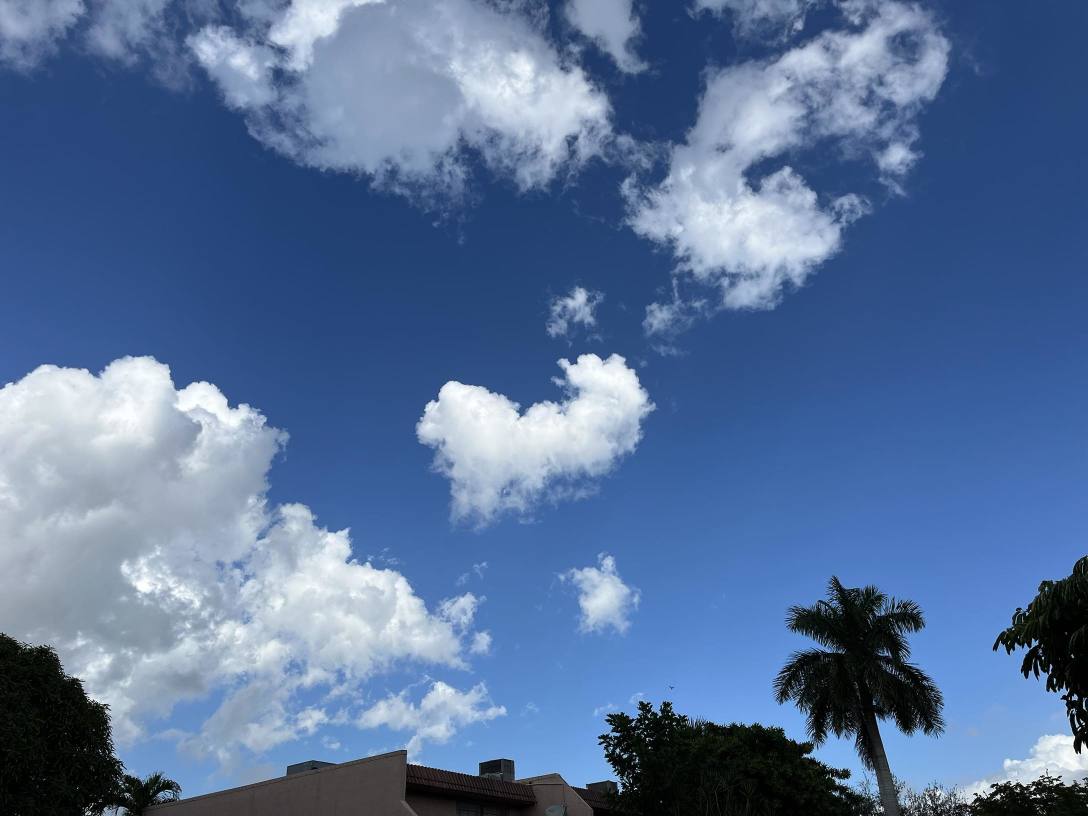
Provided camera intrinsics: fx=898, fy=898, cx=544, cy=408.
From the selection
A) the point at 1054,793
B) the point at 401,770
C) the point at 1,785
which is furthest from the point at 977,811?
the point at 1,785

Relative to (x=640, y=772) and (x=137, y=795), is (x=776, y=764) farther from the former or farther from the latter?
(x=137, y=795)

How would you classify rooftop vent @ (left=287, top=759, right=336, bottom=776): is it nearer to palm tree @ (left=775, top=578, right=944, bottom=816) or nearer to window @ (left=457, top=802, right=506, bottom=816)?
window @ (left=457, top=802, right=506, bottom=816)

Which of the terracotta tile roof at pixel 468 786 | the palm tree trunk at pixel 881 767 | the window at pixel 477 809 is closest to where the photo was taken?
the terracotta tile roof at pixel 468 786

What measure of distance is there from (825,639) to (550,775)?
16212 millimetres

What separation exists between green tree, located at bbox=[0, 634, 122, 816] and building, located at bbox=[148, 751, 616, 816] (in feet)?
16.2

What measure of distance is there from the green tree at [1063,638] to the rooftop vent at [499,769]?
28.1 m

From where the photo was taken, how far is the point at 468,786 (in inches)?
1384

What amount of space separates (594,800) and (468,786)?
7.21 meters

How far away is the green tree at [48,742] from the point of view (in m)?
30.4

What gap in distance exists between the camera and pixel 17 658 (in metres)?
32.7

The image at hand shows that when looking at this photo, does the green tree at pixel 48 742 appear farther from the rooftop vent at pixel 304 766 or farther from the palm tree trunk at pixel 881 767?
the palm tree trunk at pixel 881 767

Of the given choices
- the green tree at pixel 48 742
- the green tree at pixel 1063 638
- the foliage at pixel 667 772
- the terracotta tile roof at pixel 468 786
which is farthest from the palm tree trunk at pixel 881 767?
the green tree at pixel 48 742

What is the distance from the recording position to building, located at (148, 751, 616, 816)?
31.6 m

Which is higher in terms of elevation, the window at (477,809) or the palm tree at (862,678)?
the palm tree at (862,678)
